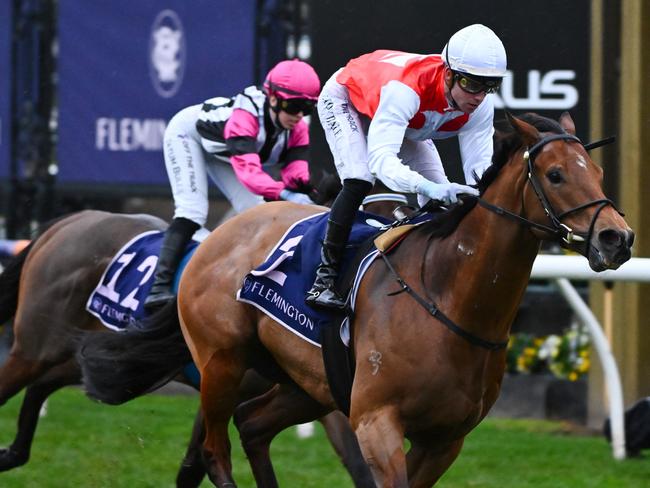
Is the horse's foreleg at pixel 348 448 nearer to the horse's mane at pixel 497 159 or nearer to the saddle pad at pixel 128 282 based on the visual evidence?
the saddle pad at pixel 128 282

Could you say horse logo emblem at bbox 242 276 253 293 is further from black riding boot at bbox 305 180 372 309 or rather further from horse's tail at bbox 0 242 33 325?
horse's tail at bbox 0 242 33 325

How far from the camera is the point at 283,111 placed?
545cm

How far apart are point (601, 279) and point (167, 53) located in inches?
132

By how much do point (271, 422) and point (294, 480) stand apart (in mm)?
795

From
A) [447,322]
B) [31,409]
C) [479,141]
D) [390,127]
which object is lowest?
[31,409]

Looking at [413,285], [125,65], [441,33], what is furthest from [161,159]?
[413,285]

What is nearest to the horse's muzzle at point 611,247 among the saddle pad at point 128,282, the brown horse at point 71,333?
the brown horse at point 71,333

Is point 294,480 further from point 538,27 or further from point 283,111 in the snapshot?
point 538,27

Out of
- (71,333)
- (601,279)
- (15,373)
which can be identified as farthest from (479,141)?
(15,373)

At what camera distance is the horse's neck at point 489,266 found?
4.06 metres

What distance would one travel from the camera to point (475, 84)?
4.20m

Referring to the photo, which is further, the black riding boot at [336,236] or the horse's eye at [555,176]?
the black riding boot at [336,236]

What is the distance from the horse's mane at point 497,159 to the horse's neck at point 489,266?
0.09ft

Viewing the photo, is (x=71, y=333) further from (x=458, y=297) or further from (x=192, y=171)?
(x=458, y=297)
